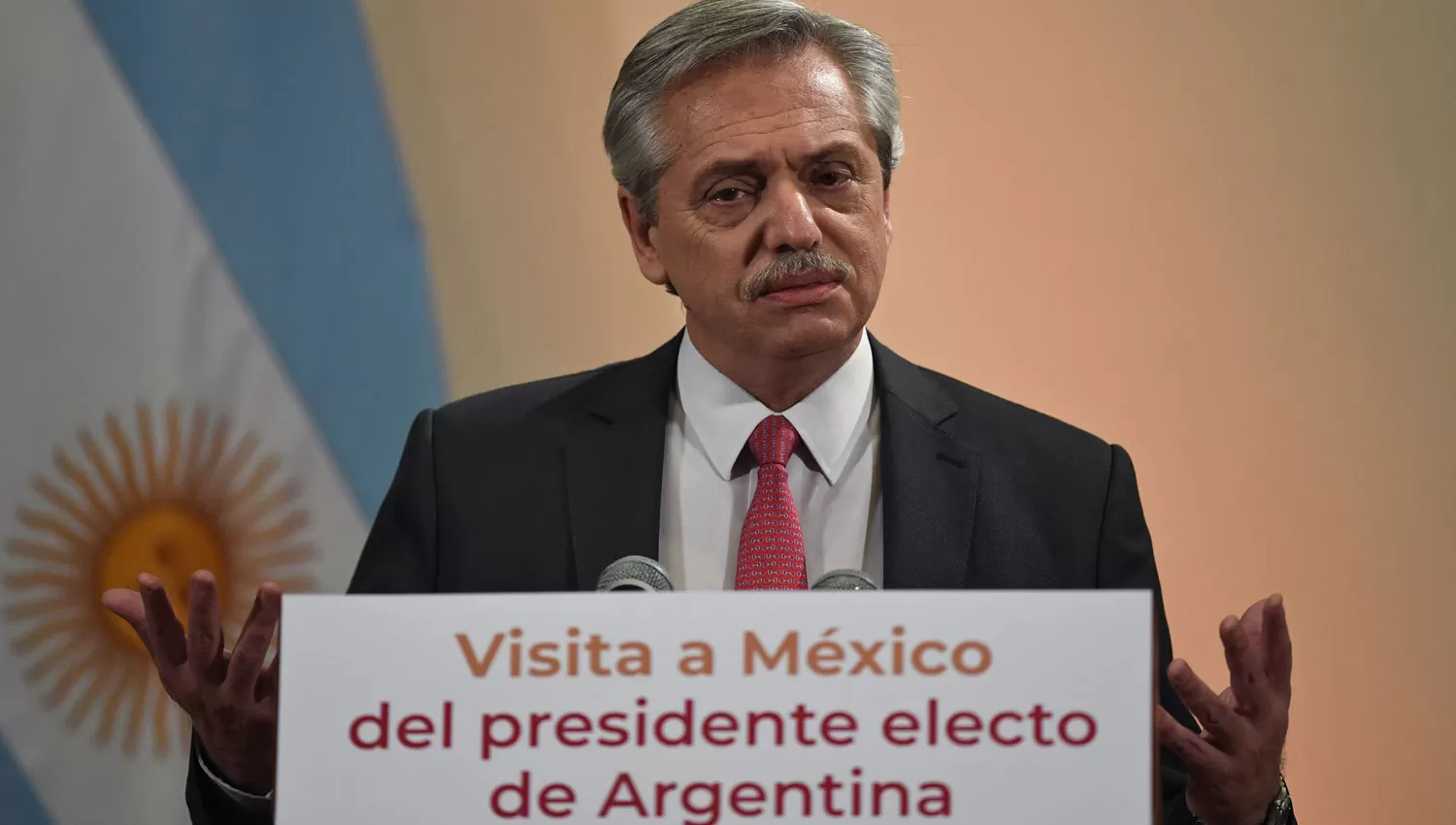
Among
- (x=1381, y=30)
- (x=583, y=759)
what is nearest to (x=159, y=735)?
(x=583, y=759)

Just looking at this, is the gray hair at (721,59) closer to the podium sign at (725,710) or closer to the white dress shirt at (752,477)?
the white dress shirt at (752,477)

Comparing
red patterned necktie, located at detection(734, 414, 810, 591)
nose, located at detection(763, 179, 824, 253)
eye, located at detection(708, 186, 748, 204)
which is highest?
eye, located at detection(708, 186, 748, 204)

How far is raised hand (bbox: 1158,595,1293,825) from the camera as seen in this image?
1391 millimetres

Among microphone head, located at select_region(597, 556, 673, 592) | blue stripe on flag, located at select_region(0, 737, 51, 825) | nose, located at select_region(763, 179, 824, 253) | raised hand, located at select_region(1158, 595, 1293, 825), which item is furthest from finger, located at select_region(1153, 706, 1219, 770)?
blue stripe on flag, located at select_region(0, 737, 51, 825)

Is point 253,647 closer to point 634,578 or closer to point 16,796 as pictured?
point 634,578

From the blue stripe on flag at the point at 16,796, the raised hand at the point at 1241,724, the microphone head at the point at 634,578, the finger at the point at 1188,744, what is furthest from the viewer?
the blue stripe on flag at the point at 16,796

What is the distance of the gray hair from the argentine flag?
28.1 inches

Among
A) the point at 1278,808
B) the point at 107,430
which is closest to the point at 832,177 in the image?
the point at 1278,808

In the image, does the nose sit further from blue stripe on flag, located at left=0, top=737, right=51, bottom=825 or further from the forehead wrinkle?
blue stripe on flag, located at left=0, top=737, right=51, bottom=825

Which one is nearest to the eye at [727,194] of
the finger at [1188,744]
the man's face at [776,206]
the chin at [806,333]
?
the man's face at [776,206]

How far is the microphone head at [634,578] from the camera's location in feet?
4.19

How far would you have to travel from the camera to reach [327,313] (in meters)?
2.68

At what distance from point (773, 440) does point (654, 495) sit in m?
0.18

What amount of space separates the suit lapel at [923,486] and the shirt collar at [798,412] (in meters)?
0.04
